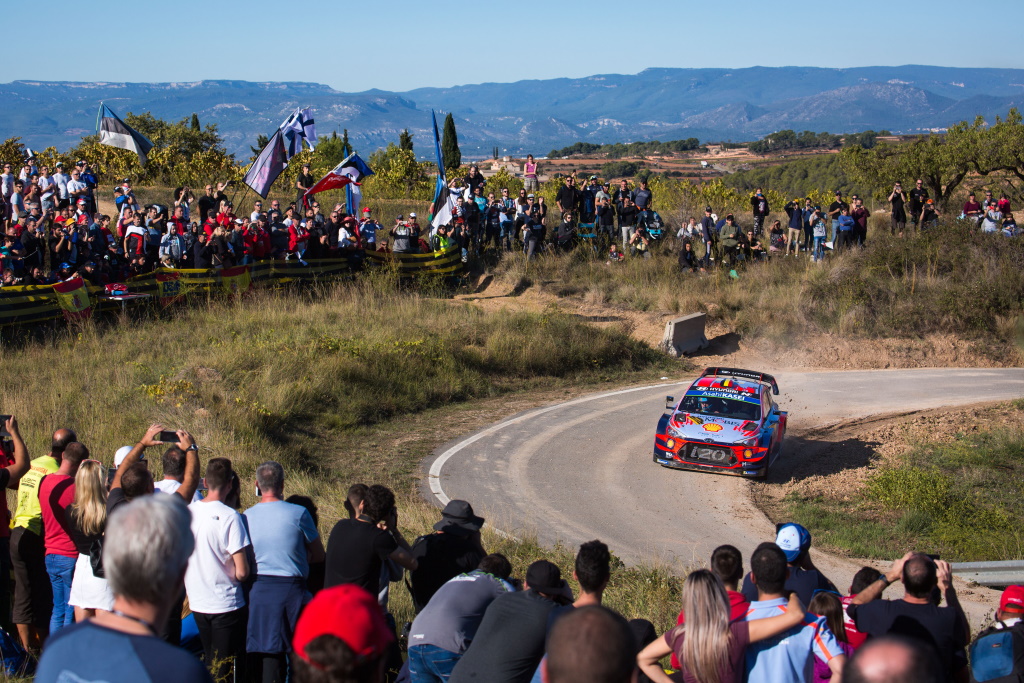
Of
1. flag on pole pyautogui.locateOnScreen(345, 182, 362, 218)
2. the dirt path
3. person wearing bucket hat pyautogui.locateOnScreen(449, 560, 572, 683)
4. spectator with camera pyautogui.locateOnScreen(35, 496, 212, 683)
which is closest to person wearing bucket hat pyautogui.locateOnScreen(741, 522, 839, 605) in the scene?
person wearing bucket hat pyautogui.locateOnScreen(449, 560, 572, 683)

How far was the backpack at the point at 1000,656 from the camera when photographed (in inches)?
201

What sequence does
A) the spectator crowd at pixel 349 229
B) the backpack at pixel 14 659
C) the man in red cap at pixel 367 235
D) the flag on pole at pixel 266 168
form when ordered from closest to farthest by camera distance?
the backpack at pixel 14 659
the spectator crowd at pixel 349 229
the flag on pole at pixel 266 168
the man in red cap at pixel 367 235

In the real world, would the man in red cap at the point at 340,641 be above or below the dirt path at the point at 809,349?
above

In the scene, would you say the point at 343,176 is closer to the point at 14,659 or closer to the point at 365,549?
the point at 14,659

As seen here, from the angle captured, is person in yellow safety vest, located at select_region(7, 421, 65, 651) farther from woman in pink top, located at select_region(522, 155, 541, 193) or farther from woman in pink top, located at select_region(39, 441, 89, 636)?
woman in pink top, located at select_region(522, 155, 541, 193)

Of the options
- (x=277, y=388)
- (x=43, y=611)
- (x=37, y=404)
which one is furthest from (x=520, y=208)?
(x=43, y=611)

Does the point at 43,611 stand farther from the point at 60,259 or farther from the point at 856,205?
→ the point at 856,205

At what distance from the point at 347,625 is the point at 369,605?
117mm

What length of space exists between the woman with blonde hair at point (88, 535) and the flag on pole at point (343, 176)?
60.0 ft

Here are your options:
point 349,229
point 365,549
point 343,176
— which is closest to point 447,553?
point 365,549

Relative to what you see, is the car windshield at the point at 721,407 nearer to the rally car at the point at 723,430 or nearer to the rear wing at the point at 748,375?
the rally car at the point at 723,430

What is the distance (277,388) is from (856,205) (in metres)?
20.0

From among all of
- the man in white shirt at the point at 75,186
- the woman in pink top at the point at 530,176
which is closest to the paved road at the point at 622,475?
the man in white shirt at the point at 75,186

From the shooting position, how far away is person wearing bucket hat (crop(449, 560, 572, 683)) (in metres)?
4.71
